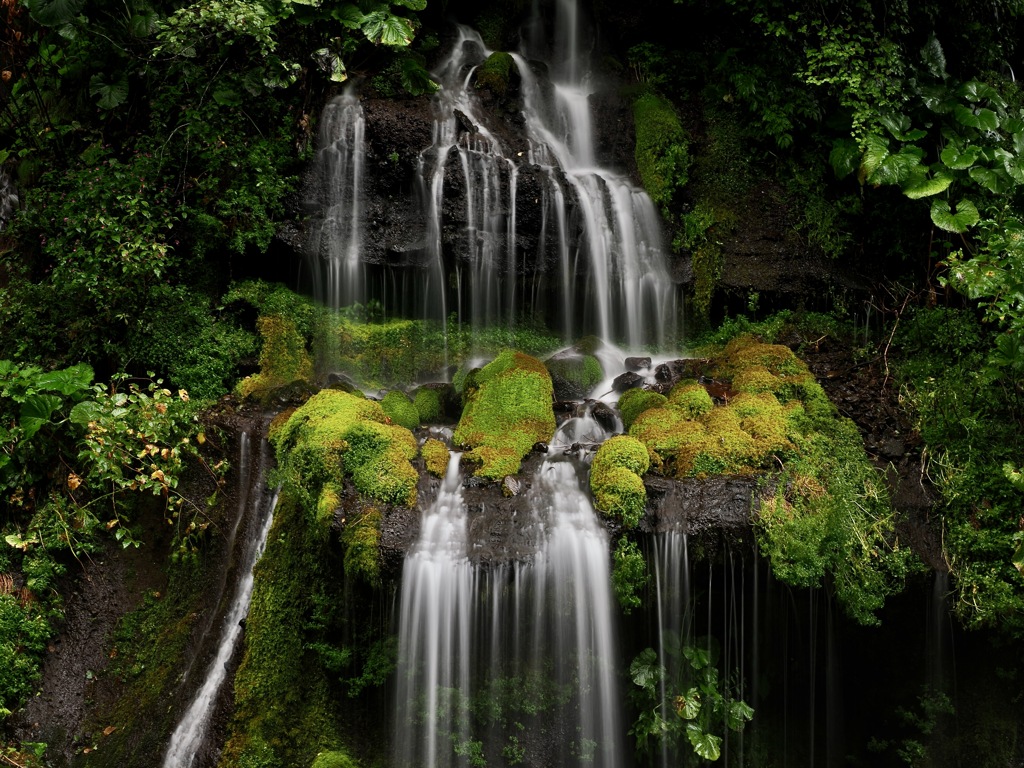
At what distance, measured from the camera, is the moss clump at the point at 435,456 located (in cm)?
603

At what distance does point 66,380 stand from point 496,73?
6189 millimetres

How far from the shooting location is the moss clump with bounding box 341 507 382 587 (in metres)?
5.27

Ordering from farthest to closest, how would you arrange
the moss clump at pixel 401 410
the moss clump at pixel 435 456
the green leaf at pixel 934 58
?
1. the green leaf at pixel 934 58
2. the moss clump at pixel 401 410
3. the moss clump at pixel 435 456

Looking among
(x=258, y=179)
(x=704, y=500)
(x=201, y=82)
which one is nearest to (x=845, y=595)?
(x=704, y=500)

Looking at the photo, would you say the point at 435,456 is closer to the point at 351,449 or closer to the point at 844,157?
the point at 351,449

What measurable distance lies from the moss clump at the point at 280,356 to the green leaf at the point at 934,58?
23.8ft

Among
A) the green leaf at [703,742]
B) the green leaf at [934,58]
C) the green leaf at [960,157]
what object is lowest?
the green leaf at [703,742]

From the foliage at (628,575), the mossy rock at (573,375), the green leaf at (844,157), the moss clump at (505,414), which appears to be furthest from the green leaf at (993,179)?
the foliage at (628,575)

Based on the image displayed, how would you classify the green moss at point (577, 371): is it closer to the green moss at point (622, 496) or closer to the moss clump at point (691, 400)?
the moss clump at point (691, 400)

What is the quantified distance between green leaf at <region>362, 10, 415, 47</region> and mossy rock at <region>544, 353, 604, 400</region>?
398 centimetres

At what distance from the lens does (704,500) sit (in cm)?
557

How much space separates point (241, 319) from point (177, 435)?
173 cm

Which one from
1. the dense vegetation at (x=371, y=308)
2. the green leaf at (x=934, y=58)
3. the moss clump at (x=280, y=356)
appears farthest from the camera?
the green leaf at (x=934, y=58)

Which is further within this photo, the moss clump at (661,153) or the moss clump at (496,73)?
the moss clump at (496,73)
